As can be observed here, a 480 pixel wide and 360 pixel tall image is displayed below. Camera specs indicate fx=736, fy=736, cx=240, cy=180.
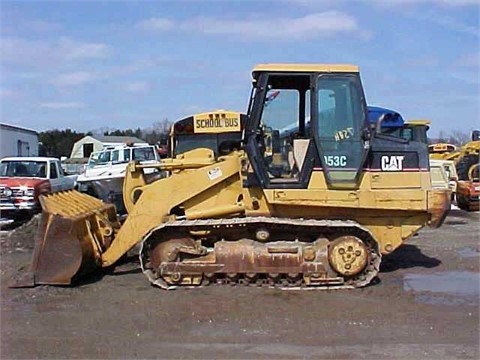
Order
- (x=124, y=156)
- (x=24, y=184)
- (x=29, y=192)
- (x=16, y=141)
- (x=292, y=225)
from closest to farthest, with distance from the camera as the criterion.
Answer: (x=292, y=225), (x=29, y=192), (x=24, y=184), (x=124, y=156), (x=16, y=141)

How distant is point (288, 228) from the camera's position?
967cm

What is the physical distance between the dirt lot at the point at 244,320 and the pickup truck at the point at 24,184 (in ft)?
27.1

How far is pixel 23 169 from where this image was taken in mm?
20141

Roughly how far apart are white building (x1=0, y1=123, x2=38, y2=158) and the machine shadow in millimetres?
30578

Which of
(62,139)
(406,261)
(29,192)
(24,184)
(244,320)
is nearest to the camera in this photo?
(244,320)

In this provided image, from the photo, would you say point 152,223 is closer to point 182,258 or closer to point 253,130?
point 182,258

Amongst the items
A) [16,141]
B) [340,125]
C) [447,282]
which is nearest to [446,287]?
[447,282]

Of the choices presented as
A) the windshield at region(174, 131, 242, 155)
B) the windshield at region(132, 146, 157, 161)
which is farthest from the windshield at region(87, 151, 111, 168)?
the windshield at region(174, 131, 242, 155)

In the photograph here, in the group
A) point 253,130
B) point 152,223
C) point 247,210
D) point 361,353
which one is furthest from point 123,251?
point 361,353

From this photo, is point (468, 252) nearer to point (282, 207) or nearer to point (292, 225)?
point (282, 207)

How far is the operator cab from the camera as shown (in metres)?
9.67

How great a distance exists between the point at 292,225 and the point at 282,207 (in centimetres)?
42

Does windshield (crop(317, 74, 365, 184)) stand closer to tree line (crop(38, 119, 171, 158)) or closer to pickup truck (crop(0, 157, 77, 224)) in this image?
pickup truck (crop(0, 157, 77, 224))

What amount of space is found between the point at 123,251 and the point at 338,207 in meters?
2.98
